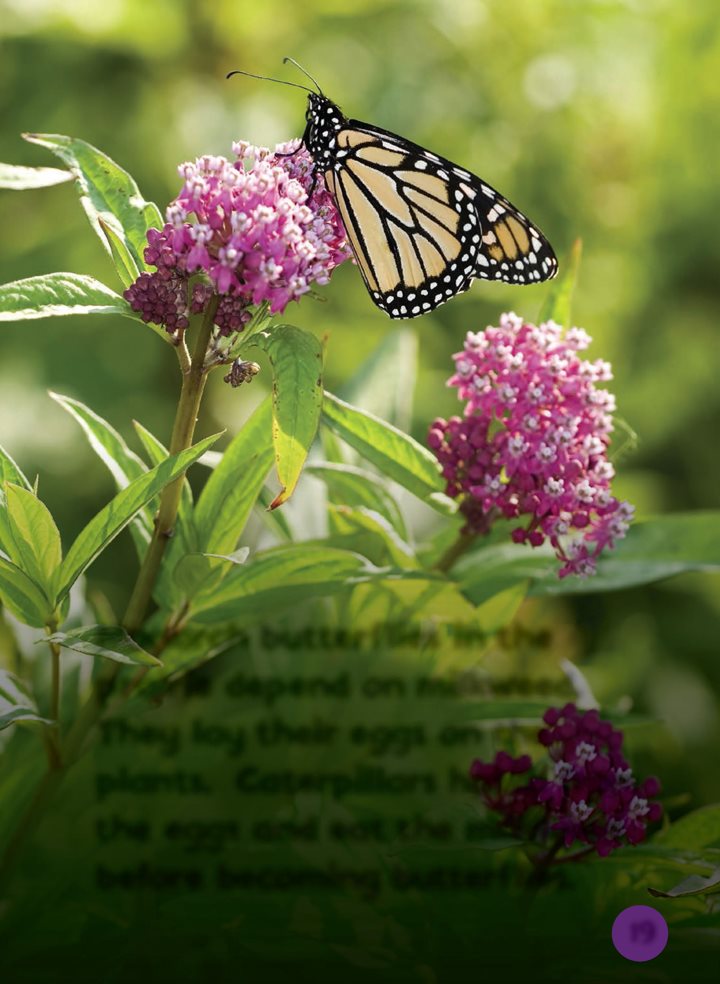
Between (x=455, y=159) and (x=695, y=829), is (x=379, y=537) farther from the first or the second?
(x=455, y=159)

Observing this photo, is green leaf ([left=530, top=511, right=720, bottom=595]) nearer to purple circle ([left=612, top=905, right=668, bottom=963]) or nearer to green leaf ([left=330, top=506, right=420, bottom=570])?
green leaf ([left=330, top=506, right=420, bottom=570])

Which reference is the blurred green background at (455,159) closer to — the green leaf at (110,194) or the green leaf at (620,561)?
Result: the green leaf at (620,561)

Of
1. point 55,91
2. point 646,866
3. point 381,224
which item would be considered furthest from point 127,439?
point 646,866

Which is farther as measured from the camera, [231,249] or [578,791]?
[578,791]

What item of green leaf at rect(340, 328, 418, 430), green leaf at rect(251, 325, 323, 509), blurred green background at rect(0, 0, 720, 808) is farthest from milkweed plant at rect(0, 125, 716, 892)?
blurred green background at rect(0, 0, 720, 808)

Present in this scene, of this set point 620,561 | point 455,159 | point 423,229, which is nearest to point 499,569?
point 620,561

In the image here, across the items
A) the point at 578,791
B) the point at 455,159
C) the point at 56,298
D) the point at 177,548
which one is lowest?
the point at 578,791
